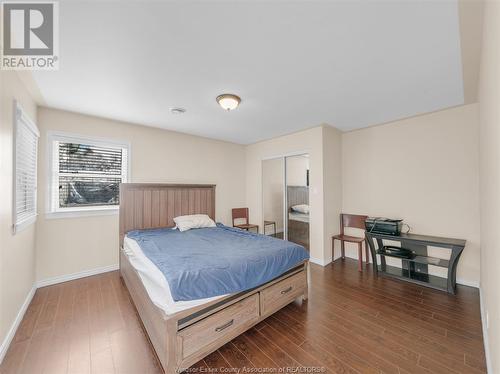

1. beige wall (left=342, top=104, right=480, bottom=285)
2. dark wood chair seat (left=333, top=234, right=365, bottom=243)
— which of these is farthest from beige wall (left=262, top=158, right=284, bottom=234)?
beige wall (left=342, top=104, right=480, bottom=285)

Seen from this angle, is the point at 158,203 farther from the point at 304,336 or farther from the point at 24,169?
the point at 304,336

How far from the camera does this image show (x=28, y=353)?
5.74 feet

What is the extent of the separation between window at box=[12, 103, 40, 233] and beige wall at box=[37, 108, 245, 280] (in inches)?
12.4

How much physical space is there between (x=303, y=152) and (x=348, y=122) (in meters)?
0.92

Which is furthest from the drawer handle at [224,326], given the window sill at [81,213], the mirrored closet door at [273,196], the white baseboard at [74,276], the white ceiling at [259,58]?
the mirrored closet door at [273,196]

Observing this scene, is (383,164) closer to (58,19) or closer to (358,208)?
(358,208)

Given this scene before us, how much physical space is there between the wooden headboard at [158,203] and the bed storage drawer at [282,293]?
2.44 meters

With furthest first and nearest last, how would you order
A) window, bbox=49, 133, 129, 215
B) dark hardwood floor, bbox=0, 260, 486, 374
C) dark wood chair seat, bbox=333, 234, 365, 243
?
dark wood chair seat, bbox=333, 234, 365, 243 < window, bbox=49, 133, 129, 215 < dark hardwood floor, bbox=0, 260, 486, 374

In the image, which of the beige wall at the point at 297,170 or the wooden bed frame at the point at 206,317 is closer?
the wooden bed frame at the point at 206,317

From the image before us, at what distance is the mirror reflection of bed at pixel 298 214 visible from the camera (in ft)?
13.8

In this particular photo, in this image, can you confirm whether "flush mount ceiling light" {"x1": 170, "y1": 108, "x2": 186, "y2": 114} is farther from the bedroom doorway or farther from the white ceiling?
the bedroom doorway

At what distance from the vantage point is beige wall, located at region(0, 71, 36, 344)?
1.74 metres

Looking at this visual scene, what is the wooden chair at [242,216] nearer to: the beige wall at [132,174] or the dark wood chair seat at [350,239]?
the beige wall at [132,174]

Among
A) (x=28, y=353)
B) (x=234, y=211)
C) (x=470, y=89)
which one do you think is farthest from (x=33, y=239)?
(x=470, y=89)
